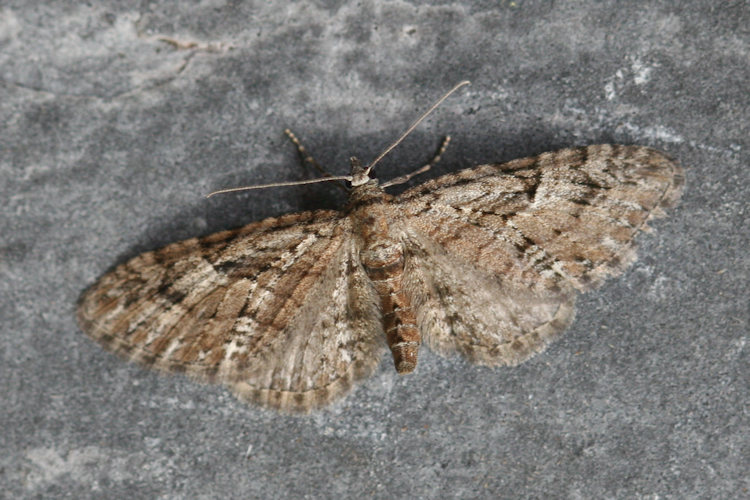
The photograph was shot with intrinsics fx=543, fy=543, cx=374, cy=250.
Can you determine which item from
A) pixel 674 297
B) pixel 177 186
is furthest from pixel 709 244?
pixel 177 186

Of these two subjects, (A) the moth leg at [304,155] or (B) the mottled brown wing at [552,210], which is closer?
(B) the mottled brown wing at [552,210]

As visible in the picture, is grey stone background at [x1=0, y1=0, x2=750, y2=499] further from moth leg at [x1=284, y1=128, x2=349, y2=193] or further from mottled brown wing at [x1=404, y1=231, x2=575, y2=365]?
mottled brown wing at [x1=404, y1=231, x2=575, y2=365]

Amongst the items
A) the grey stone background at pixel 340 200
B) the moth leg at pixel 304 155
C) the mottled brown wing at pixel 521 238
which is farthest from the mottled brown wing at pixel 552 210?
the moth leg at pixel 304 155

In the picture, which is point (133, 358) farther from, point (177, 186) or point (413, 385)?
point (413, 385)

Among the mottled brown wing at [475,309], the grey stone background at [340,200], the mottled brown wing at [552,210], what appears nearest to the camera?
the mottled brown wing at [552,210]

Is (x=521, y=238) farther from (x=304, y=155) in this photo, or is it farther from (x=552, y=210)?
(x=304, y=155)

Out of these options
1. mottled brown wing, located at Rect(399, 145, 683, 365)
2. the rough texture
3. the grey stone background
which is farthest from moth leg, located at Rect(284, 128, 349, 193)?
mottled brown wing, located at Rect(399, 145, 683, 365)

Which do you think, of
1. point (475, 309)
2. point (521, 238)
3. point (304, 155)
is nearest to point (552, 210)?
point (521, 238)

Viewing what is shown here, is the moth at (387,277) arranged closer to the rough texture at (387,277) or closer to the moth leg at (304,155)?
the rough texture at (387,277)
